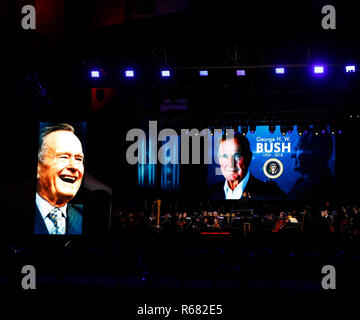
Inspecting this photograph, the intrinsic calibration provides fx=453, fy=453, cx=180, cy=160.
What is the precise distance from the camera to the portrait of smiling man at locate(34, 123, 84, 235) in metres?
12.9

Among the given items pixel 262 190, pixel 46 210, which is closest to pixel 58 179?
pixel 46 210

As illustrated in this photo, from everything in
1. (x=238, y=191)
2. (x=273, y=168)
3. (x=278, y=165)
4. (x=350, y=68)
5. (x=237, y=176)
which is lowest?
(x=238, y=191)

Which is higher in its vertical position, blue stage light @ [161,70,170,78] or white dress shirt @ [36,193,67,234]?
blue stage light @ [161,70,170,78]

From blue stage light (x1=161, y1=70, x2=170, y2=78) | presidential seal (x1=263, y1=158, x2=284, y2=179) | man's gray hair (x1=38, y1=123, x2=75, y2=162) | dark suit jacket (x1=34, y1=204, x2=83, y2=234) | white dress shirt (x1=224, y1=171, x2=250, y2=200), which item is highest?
blue stage light (x1=161, y1=70, x2=170, y2=78)

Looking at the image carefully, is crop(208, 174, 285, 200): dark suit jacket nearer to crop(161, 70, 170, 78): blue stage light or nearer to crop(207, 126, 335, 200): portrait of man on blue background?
crop(207, 126, 335, 200): portrait of man on blue background

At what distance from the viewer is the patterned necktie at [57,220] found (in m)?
12.9

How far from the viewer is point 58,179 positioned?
518 inches

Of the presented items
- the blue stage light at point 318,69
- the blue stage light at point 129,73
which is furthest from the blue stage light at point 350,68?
the blue stage light at point 129,73

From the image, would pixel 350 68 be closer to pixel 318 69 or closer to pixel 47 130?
pixel 318 69

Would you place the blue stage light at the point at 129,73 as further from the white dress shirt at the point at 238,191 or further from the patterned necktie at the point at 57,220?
the white dress shirt at the point at 238,191

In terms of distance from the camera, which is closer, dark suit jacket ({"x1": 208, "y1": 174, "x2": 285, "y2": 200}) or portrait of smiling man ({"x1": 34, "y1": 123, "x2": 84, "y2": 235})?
portrait of smiling man ({"x1": 34, "y1": 123, "x2": 84, "y2": 235})

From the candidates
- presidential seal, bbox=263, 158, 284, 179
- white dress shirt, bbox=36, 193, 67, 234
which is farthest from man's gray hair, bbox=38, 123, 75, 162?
presidential seal, bbox=263, 158, 284, 179

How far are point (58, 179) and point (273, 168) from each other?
713 centimetres
